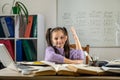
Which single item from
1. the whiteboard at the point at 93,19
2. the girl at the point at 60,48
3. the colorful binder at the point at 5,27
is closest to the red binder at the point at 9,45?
the colorful binder at the point at 5,27

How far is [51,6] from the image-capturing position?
11.9 ft

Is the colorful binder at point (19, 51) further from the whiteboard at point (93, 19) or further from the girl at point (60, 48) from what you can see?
the girl at point (60, 48)

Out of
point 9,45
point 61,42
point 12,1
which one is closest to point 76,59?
point 61,42

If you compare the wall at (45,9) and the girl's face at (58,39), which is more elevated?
the wall at (45,9)

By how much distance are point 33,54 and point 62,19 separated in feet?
2.29

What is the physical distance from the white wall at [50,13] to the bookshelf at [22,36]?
0.20 meters

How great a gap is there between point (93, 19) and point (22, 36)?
3.58 feet

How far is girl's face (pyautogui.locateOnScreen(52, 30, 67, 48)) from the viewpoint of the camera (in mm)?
2282

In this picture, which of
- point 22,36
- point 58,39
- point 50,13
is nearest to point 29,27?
point 22,36

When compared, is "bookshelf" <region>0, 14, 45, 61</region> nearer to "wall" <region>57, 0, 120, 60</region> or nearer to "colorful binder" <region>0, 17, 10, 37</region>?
"colorful binder" <region>0, 17, 10, 37</region>

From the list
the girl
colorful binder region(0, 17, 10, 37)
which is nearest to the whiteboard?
colorful binder region(0, 17, 10, 37)

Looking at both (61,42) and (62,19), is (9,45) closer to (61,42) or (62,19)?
(62,19)

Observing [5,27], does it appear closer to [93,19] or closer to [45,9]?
[45,9]

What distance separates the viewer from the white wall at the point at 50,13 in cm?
352
